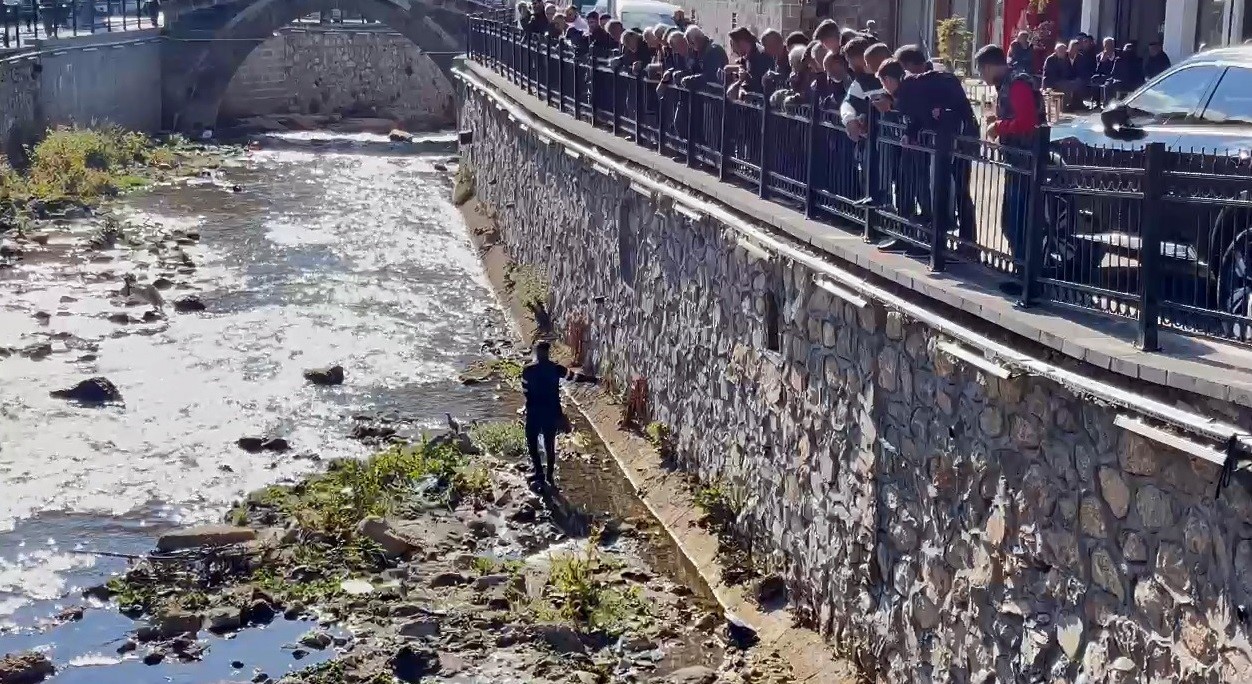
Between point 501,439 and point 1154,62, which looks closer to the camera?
point 501,439

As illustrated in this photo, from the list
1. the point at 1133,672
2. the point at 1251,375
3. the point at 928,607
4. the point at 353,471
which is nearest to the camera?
the point at 1251,375

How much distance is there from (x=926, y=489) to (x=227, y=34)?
133 feet

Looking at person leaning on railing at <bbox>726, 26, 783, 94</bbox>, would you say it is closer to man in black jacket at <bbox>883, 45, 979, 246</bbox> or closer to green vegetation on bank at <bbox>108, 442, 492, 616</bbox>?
man in black jacket at <bbox>883, 45, 979, 246</bbox>

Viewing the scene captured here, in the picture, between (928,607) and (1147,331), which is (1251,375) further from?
(928,607)

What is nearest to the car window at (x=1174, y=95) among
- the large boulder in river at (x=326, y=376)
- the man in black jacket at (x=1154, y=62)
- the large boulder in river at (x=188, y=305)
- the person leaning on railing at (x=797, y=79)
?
the person leaning on railing at (x=797, y=79)

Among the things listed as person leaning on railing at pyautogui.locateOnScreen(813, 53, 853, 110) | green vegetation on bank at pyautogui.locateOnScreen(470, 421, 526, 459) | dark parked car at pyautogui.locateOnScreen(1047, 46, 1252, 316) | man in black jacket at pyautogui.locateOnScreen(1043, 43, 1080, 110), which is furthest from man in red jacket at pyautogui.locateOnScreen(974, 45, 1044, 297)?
man in black jacket at pyautogui.locateOnScreen(1043, 43, 1080, 110)

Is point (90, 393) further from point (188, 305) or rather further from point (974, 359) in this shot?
point (974, 359)

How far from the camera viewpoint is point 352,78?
52.7m

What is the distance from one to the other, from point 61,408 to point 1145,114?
39.5 ft

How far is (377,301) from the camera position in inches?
1000

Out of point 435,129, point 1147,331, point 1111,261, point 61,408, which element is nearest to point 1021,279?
point 1111,261

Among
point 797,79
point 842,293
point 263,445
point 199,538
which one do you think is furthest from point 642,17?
point 842,293

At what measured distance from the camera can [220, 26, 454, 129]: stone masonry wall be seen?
2032 inches

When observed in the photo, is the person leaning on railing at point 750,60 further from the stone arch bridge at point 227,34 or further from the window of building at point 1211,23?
the stone arch bridge at point 227,34
